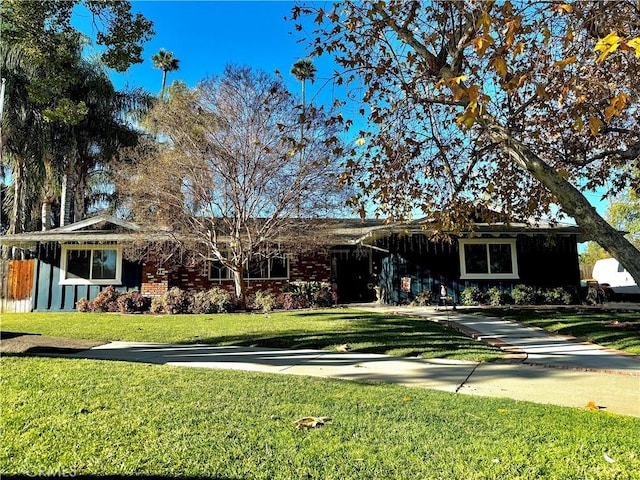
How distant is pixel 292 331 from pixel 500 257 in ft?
35.7

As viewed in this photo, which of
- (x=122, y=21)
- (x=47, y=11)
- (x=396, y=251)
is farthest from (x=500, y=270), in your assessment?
(x=47, y=11)

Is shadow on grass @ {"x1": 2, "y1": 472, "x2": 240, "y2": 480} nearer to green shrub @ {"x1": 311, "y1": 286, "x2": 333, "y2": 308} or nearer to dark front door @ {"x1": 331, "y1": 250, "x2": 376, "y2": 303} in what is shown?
green shrub @ {"x1": 311, "y1": 286, "x2": 333, "y2": 308}

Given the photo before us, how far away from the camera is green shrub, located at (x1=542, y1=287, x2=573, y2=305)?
17.5 meters

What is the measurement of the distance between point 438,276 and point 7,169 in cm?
2517

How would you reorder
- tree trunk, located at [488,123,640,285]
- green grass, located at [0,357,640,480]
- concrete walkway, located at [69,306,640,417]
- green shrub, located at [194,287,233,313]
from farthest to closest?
green shrub, located at [194,287,233,313] → concrete walkway, located at [69,306,640,417] → tree trunk, located at [488,123,640,285] → green grass, located at [0,357,640,480]

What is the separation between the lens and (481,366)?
22.8ft

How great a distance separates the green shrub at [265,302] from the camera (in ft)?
54.1

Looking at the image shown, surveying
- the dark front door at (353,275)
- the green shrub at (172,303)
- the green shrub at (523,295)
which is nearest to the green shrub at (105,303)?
the green shrub at (172,303)

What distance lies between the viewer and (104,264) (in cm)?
1855

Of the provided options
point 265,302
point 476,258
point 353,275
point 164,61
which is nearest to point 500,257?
point 476,258

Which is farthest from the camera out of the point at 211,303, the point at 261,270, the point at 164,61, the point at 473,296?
the point at 164,61

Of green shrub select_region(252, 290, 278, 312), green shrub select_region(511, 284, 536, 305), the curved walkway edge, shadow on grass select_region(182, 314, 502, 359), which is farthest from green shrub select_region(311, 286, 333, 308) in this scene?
the curved walkway edge

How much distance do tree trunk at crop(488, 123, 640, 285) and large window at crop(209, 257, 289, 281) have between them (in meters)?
14.7

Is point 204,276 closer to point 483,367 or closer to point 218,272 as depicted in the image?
point 218,272
